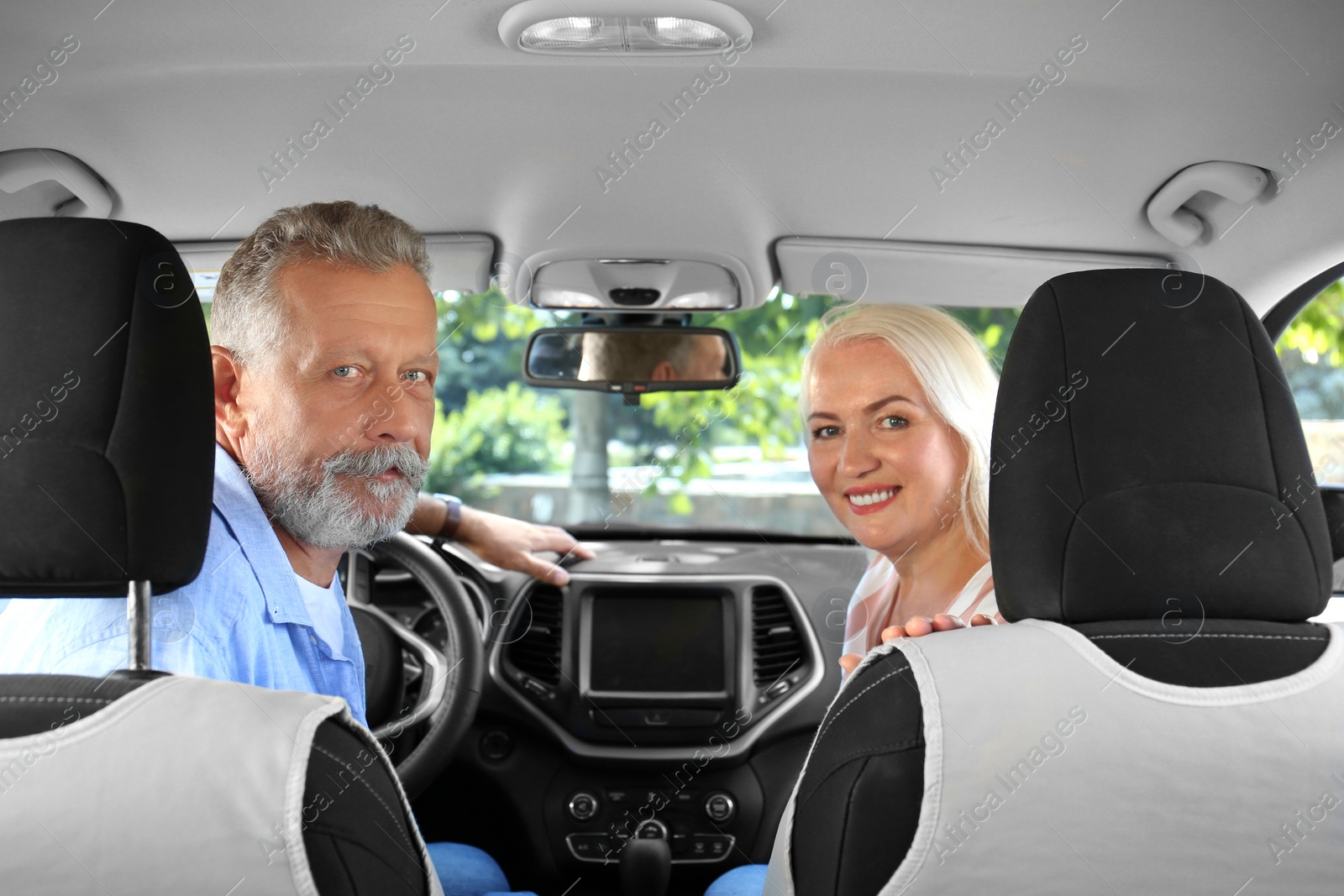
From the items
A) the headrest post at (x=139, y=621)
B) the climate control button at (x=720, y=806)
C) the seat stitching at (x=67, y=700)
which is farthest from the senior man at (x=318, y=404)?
the climate control button at (x=720, y=806)

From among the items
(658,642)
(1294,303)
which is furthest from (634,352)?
(1294,303)

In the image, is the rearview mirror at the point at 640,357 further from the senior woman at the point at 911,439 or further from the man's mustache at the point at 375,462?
the man's mustache at the point at 375,462

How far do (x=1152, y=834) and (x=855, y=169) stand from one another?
186cm

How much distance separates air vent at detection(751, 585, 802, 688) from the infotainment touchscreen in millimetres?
117

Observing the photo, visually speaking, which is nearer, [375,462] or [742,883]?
[375,462]

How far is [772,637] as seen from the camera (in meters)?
3.79

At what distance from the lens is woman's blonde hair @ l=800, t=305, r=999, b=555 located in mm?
2678

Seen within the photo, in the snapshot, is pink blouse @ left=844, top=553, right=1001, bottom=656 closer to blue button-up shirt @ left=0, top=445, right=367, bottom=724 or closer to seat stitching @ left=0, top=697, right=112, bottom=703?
blue button-up shirt @ left=0, top=445, right=367, bottom=724

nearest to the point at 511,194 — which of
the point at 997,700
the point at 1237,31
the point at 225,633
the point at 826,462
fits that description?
the point at 826,462

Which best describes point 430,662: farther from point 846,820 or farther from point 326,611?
point 846,820

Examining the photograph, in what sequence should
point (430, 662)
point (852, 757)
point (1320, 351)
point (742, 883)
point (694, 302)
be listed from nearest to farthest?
point (852, 757) → point (742, 883) → point (430, 662) → point (694, 302) → point (1320, 351)

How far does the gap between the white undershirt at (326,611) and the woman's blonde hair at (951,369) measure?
1288 mm

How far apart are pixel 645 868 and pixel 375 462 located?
1.74m

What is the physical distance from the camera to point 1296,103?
2.33 meters
